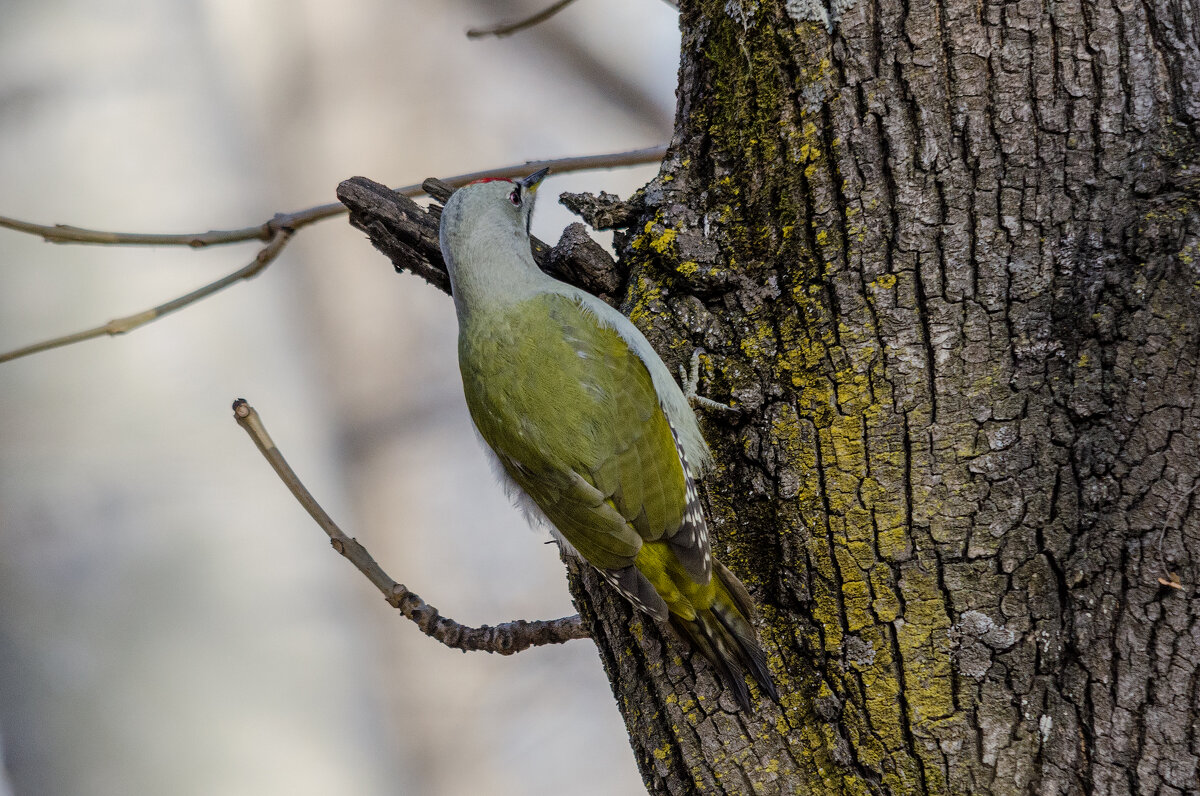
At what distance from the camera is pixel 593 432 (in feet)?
8.11

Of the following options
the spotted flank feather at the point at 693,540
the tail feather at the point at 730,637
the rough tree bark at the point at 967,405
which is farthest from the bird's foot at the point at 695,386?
the tail feather at the point at 730,637

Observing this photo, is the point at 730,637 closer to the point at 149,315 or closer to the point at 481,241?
the point at 481,241

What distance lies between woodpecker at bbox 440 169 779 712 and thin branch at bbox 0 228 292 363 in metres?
0.52

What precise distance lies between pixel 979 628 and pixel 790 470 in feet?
1.56

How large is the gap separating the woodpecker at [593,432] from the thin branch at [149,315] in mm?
521

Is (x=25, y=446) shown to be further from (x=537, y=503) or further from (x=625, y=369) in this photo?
(x=625, y=369)

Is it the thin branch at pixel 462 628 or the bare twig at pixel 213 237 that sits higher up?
the bare twig at pixel 213 237

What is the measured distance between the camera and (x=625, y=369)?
254 centimetres

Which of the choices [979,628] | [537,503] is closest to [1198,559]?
[979,628]

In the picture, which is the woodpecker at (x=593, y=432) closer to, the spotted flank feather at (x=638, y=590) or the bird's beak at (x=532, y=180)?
the spotted flank feather at (x=638, y=590)

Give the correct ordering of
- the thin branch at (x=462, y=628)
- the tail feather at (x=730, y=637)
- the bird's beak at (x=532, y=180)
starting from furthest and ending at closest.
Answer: the bird's beak at (x=532, y=180) → the thin branch at (x=462, y=628) → the tail feather at (x=730, y=637)

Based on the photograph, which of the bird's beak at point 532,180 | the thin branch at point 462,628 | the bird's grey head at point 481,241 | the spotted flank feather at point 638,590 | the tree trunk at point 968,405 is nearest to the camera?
the tree trunk at point 968,405

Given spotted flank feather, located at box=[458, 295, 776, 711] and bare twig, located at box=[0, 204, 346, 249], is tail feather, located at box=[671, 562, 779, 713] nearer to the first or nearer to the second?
spotted flank feather, located at box=[458, 295, 776, 711]

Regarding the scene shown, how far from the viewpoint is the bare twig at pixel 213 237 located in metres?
2.27
